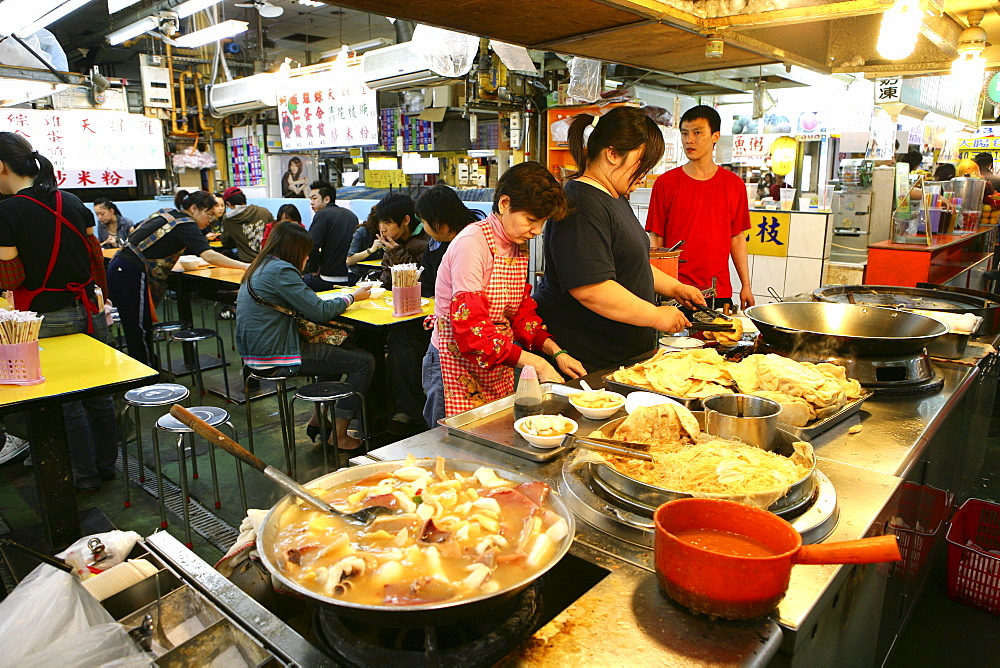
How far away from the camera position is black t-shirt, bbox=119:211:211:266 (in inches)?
236

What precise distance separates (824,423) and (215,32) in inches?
349

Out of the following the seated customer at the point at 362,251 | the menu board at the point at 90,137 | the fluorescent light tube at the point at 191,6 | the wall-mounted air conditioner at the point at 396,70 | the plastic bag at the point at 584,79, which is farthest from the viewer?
the menu board at the point at 90,137

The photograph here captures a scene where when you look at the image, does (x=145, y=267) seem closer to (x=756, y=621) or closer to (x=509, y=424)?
(x=509, y=424)

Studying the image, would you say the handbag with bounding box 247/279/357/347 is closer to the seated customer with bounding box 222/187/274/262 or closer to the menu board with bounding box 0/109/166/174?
the seated customer with bounding box 222/187/274/262

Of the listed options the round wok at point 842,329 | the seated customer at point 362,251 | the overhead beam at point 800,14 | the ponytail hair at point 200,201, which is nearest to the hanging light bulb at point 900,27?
the overhead beam at point 800,14

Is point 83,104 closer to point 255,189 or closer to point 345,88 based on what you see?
point 255,189

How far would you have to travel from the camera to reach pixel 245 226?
8570 mm

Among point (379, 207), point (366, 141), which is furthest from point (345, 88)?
point (379, 207)

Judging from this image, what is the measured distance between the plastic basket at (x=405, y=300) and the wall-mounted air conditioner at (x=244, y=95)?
6.66 meters

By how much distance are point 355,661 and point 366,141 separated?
8331mm

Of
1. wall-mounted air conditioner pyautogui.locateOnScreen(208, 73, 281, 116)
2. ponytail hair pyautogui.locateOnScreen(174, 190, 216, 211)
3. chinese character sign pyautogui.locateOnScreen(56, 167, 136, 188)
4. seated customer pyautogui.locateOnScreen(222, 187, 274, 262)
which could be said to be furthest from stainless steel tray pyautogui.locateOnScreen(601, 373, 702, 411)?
chinese character sign pyautogui.locateOnScreen(56, 167, 136, 188)

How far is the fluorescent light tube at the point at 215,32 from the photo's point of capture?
26.4 ft

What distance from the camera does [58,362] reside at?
334cm

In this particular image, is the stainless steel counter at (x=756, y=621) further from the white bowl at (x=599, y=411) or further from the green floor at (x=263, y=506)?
the green floor at (x=263, y=506)
